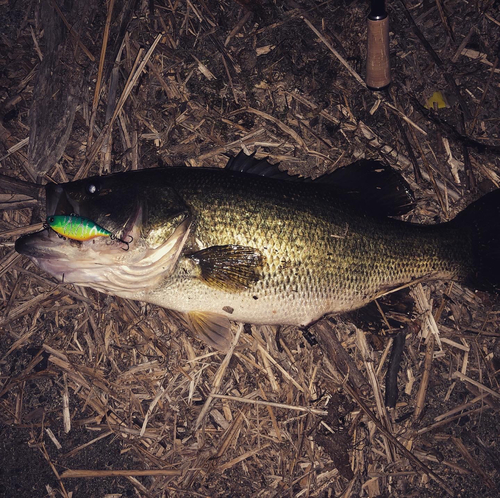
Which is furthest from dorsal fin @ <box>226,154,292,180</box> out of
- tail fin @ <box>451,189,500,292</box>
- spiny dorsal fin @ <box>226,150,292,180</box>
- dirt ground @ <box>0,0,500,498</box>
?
tail fin @ <box>451,189,500,292</box>

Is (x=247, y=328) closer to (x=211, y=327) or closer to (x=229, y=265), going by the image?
(x=211, y=327)

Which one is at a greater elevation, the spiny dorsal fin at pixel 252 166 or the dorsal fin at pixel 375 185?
the spiny dorsal fin at pixel 252 166

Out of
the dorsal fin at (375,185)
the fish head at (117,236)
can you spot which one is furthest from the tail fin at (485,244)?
the fish head at (117,236)

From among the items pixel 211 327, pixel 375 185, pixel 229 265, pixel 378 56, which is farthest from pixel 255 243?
pixel 378 56

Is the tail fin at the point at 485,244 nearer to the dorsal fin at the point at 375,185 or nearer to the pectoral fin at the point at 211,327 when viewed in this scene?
the dorsal fin at the point at 375,185

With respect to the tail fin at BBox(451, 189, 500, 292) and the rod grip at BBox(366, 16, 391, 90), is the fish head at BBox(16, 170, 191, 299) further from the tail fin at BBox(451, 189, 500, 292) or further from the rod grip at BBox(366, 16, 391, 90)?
the tail fin at BBox(451, 189, 500, 292)

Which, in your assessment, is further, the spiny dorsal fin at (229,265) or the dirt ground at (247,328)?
the dirt ground at (247,328)

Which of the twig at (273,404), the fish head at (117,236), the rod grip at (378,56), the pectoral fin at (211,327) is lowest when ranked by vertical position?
the twig at (273,404)
